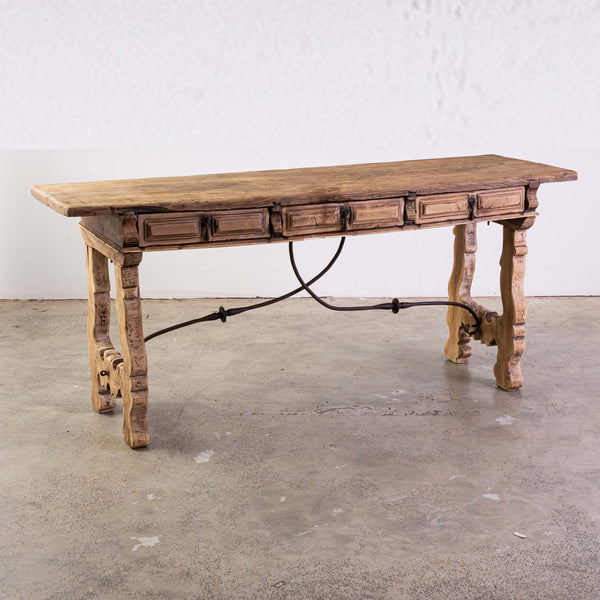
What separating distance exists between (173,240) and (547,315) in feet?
9.92

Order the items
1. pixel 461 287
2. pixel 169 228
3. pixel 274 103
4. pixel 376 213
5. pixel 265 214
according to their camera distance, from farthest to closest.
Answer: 1. pixel 274 103
2. pixel 461 287
3. pixel 376 213
4. pixel 265 214
5. pixel 169 228

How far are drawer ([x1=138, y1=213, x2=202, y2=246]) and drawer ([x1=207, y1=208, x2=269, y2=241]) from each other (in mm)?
62

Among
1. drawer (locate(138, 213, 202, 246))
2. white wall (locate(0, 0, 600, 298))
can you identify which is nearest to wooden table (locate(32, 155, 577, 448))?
drawer (locate(138, 213, 202, 246))

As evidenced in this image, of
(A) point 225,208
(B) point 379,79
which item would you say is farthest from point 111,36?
(A) point 225,208

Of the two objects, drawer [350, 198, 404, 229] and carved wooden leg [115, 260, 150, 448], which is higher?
drawer [350, 198, 404, 229]

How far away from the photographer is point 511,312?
4.09m

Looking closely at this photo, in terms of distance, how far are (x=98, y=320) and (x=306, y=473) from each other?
1.20m

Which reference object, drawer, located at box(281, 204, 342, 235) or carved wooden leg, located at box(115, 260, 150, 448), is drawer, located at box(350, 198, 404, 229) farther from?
carved wooden leg, located at box(115, 260, 150, 448)

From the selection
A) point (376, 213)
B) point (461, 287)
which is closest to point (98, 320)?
point (376, 213)

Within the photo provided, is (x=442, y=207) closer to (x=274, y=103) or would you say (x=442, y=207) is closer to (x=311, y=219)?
(x=311, y=219)

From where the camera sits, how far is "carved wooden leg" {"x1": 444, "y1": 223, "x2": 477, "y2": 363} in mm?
4332

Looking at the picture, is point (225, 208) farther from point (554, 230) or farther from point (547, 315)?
point (554, 230)

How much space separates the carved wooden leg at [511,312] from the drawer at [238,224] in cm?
127

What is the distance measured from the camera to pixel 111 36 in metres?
5.61
